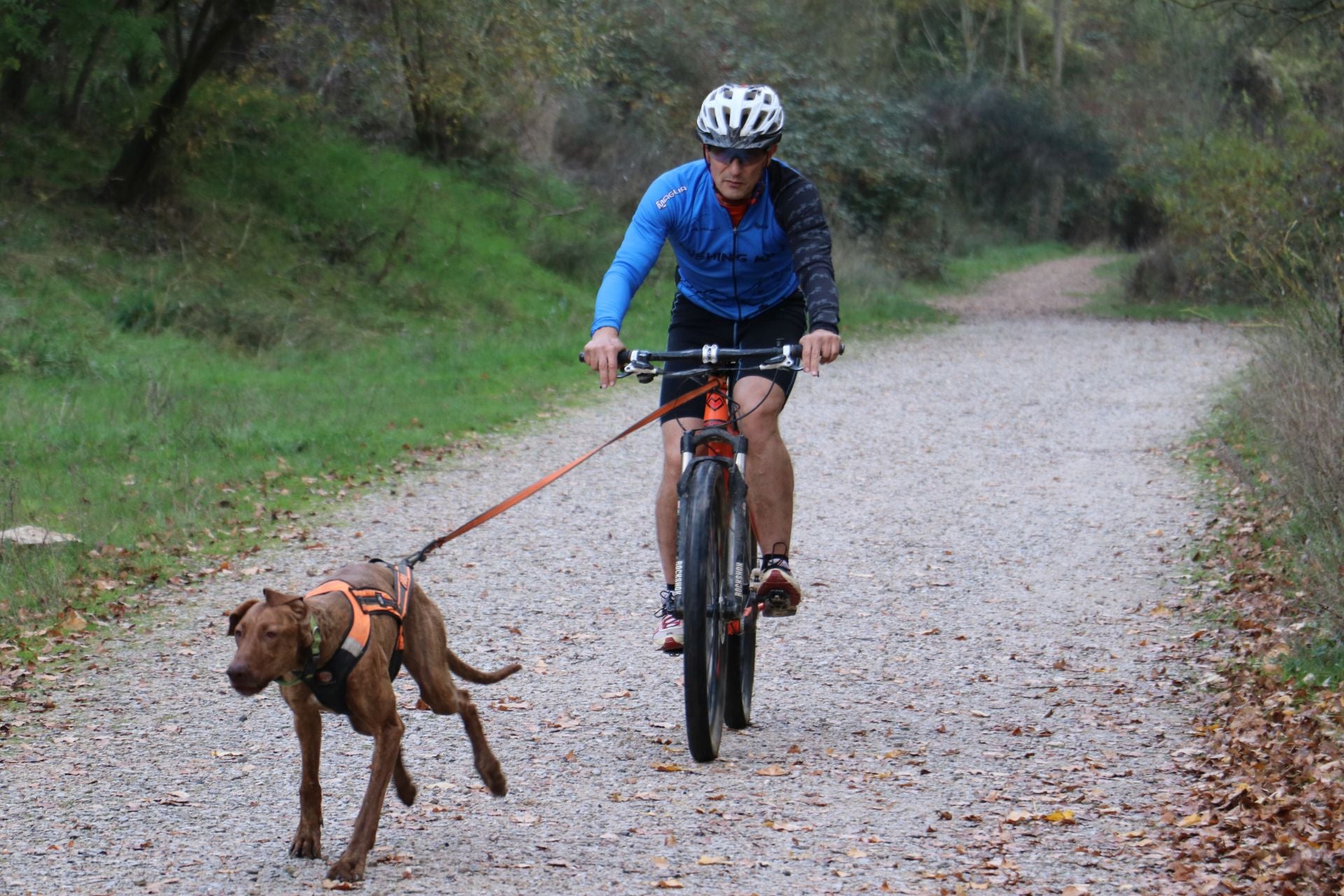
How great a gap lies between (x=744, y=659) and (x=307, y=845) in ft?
6.61

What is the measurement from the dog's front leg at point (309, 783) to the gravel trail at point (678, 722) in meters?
0.07

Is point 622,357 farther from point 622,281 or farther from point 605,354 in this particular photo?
point 622,281

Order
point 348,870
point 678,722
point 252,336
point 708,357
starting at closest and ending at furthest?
point 348,870
point 708,357
point 678,722
point 252,336

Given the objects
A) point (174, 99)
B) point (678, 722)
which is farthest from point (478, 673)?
point (174, 99)

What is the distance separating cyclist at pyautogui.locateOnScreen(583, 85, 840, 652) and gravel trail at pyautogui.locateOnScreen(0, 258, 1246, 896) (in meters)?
0.85

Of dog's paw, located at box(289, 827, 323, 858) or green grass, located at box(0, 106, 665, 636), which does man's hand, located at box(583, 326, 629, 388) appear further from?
green grass, located at box(0, 106, 665, 636)

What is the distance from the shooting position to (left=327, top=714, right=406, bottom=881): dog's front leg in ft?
13.4

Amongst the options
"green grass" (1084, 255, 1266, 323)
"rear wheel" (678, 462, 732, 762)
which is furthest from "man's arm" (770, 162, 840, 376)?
"green grass" (1084, 255, 1266, 323)

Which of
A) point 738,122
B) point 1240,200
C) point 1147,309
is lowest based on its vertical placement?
point 1147,309

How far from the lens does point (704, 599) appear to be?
510 centimetres

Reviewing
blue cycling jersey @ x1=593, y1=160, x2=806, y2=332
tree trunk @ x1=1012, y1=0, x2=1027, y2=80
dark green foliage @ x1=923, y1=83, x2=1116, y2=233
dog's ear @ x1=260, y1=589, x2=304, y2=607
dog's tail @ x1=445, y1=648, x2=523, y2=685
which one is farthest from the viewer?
tree trunk @ x1=1012, y1=0, x2=1027, y2=80

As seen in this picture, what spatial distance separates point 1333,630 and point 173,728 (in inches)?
192

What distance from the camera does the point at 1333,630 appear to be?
629 cm

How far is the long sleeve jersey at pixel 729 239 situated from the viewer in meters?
5.42
